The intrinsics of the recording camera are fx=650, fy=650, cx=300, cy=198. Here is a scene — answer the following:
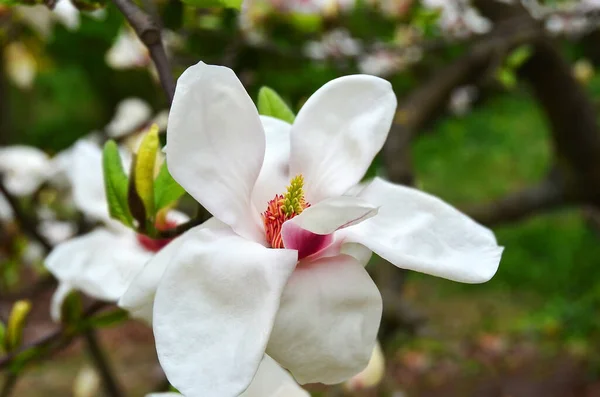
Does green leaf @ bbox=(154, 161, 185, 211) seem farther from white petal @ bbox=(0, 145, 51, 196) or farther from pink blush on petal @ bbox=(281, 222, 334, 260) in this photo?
white petal @ bbox=(0, 145, 51, 196)

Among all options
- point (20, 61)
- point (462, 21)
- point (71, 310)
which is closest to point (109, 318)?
point (71, 310)

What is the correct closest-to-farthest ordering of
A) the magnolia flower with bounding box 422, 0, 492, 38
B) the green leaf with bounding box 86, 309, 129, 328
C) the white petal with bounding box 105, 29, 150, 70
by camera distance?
1. the green leaf with bounding box 86, 309, 129, 328
2. the white petal with bounding box 105, 29, 150, 70
3. the magnolia flower with bounding box 422, 0, 492, 38

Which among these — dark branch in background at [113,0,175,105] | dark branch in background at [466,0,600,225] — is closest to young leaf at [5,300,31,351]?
dark branch in background at [113,0,175,105]

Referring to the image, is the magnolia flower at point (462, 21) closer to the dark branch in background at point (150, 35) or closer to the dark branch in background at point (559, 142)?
A: the dark branch in background at point (559, 142)

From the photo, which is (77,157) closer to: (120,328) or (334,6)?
(334,6)

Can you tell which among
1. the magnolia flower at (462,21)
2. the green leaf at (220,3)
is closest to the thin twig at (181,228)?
the green leaf at (220,3)

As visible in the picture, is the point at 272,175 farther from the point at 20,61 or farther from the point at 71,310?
the point at 20,61
